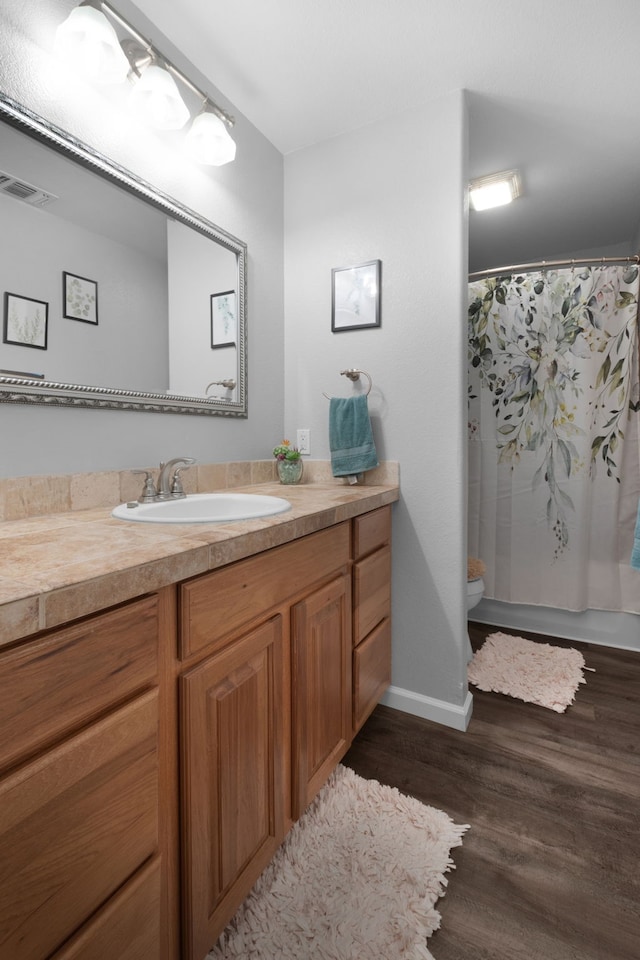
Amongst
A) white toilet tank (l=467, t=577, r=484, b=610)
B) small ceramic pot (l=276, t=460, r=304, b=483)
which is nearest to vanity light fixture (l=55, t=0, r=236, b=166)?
small ceramic pot (l=276, t=460, r=304, b=483)

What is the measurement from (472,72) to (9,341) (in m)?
1.75

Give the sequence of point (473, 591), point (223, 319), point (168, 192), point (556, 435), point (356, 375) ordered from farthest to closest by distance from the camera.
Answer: point (556, 435)
point (473, 591)
point (356, 375)
point (223, 319)
point (168, 192)

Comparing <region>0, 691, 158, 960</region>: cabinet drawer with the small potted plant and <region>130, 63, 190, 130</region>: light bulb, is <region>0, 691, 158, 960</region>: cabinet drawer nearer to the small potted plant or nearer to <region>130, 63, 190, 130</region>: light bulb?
the small potted plant

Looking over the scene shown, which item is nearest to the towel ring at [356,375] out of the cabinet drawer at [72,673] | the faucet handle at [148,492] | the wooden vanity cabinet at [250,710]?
the wooden vanity cabinet at [250,710]

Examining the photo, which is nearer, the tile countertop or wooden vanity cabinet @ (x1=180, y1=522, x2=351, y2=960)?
the tile countertop

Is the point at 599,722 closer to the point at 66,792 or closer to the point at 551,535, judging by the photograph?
the point at 551,535

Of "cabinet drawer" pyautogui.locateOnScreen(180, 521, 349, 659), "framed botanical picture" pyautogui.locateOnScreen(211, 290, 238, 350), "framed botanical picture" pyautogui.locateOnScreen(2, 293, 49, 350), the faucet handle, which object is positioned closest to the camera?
"cabinet drawer" pyautogui.locateOnScreen(180, 521, 349, 659)

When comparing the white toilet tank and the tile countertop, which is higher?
the tile countertop

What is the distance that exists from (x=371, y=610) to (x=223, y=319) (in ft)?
4.00

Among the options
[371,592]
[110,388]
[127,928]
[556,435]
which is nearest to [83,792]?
[127,928]

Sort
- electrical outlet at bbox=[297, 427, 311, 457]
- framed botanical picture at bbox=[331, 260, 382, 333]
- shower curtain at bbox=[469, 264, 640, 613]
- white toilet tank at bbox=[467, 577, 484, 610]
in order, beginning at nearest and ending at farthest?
1. framed botanical picture at bbox=[331, 260, 382, 333]
2. electrical outlet at bbox=[297, 427, 311, 457]
3. white toilet tank at bbox=[467, 577, 484, 610]
4. shower curtain at bbox=[469, 264, 640, 613]

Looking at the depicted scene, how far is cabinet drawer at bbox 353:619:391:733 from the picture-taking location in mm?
1479

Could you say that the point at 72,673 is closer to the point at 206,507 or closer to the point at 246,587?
the point at 246,587

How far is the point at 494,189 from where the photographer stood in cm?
224
